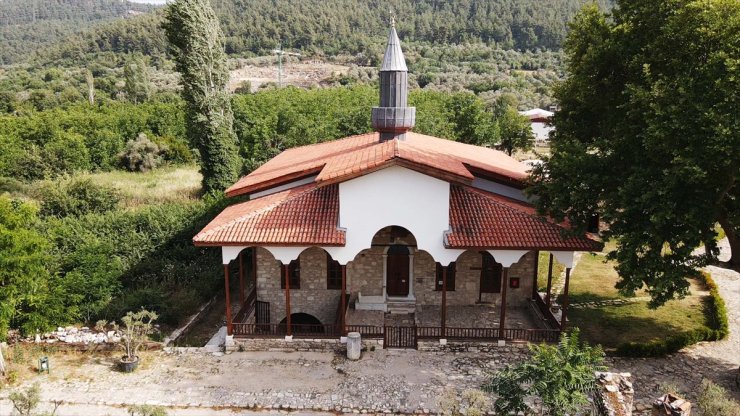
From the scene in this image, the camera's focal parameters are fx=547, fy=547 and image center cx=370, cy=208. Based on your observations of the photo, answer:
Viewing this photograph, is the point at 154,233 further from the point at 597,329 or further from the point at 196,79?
the point at 597,329

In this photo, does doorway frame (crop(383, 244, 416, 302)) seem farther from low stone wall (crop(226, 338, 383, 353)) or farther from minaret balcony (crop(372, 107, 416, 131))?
minaret balcony (crop(372, 107, 416, 131))

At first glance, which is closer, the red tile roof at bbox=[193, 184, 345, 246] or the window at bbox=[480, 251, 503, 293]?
the red tile roof at bbox=[193, 184, 345, 246]

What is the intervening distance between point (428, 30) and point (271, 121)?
328ft

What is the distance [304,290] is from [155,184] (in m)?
23.0

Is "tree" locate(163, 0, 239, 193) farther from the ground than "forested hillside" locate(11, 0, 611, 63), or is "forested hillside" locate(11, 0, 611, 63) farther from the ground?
"forested hillside" locate(11, 0, 611, 63)

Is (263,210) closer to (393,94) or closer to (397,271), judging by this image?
(397,271)

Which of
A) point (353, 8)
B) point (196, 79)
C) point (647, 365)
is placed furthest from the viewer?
point (353, 8)

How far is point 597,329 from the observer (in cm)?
1900

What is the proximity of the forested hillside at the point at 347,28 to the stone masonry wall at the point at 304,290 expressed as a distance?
10405 cm

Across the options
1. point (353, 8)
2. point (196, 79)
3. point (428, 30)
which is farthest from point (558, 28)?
point (196, 79)

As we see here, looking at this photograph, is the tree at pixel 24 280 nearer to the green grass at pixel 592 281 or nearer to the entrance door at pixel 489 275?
the entrance door at pixel 489 275

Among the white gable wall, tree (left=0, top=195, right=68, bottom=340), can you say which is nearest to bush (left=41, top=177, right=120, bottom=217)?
tree (left=0, top=195, right=68, bottom=340)

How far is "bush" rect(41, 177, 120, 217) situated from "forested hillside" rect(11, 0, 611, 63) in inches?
3780

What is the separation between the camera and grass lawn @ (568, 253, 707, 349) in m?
18.5
